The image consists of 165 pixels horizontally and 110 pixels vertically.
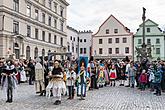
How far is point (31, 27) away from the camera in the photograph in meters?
48.5

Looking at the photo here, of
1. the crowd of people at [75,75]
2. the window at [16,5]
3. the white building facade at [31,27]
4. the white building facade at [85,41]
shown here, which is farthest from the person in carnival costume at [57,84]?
the white building facade at [85,41]

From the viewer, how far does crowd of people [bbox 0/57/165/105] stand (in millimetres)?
12712

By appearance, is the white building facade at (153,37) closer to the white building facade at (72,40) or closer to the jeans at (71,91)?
the white building facade at (72,40)

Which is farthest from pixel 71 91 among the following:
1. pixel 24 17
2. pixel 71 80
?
pixel 24 17

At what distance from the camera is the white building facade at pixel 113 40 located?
2603 inches

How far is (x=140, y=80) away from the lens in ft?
59.7

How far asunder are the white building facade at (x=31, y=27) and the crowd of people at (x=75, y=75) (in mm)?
17454

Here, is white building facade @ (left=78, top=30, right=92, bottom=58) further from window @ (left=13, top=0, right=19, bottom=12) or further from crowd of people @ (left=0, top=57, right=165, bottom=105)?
crowd of people @ (left=0, top=57, right=165, bottom=105)

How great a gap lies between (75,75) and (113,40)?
53824 mm

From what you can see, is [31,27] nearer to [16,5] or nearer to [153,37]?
[16,5]

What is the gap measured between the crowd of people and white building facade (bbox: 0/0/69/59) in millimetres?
17454

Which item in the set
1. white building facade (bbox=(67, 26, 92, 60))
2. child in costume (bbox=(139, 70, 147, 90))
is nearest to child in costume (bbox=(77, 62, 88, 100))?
child in costume (bbox=(139, 70, 147, 90))

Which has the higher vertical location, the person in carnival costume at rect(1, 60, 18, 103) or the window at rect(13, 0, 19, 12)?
the window at rect(13, 0, 19, 12)

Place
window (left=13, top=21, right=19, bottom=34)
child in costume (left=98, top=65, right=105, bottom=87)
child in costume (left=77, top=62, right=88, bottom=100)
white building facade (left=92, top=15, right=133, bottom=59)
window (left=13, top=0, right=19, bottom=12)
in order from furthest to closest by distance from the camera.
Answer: white building facade (left=92, top=15, right=133, bottom=59)
window (left=13, top=0, right=19, bottom=12)
window (left=13, top=21, right=19, bottom=34)
child in costume (left=98, top=65, right=105, bottom=87)
child in costume (left=77, top=62, right=88, bottom=100)
